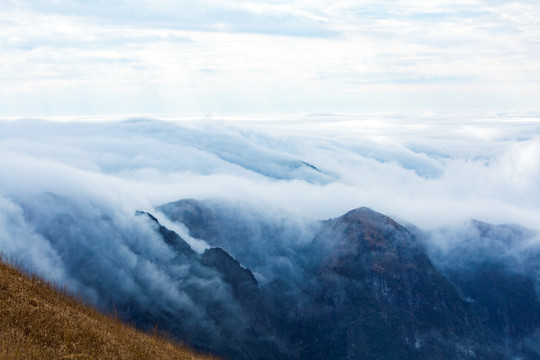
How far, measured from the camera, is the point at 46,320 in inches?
782

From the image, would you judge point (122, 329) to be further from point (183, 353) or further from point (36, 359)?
point (36, 359)

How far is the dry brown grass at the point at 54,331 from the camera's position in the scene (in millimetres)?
18031

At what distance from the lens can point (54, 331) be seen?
63.7ft

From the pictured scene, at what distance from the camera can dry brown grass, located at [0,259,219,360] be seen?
18.0m

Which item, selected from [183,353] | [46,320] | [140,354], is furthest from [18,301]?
[183,353]

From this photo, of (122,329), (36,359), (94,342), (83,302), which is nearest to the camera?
(36,359)

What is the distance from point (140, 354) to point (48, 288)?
6435mm

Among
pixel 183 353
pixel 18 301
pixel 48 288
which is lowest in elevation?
pixel 183 353

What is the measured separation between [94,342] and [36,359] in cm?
262

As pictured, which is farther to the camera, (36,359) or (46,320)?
(46,320)

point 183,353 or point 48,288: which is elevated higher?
point 48,288

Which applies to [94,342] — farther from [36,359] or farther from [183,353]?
[183,353]

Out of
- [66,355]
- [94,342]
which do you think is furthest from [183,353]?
[66,355]

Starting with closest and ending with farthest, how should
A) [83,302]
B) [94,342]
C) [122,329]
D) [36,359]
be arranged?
[36,359] < [94,342] < [122,329] < [83,302]
